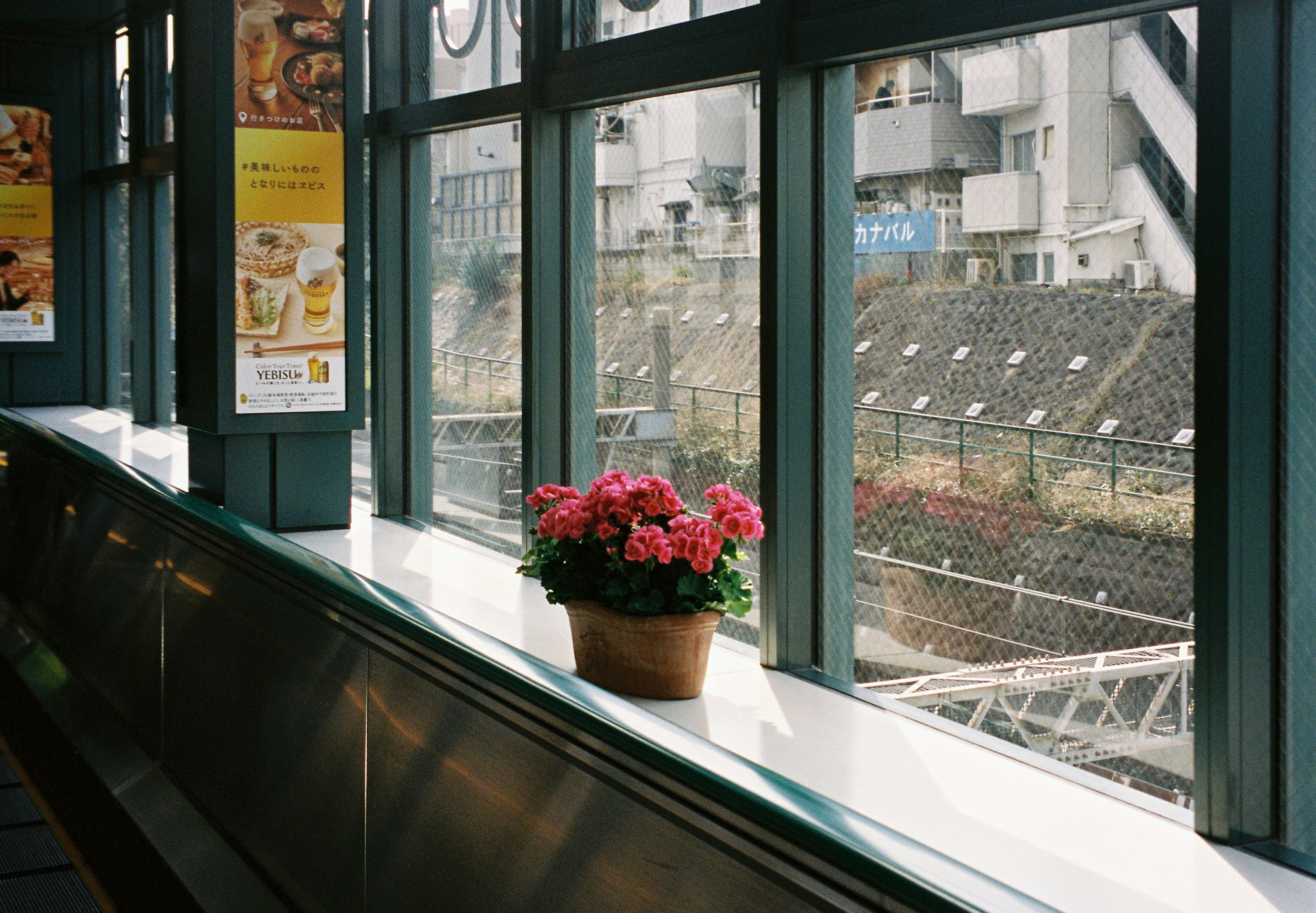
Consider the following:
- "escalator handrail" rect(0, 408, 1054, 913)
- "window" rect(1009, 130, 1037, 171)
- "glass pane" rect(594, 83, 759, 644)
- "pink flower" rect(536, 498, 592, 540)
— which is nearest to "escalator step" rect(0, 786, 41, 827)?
"escalator handrail" rect(0, 408, 1054, 913)

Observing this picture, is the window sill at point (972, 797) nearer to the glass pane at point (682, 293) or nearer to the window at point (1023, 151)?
the glass pane at point (682, 293)

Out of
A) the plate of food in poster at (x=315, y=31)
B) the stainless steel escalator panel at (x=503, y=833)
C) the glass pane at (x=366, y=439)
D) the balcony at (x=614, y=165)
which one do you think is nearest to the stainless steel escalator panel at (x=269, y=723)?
the stainless steel escalator panel at (x=503, y=833)

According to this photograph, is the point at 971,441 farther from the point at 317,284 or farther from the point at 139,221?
the point at 139,221

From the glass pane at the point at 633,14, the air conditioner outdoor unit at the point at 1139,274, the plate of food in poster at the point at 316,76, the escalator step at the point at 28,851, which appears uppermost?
the plate of food in poster at the point at 316,76

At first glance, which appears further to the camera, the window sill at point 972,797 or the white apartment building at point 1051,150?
the white apartment building at point 1051,150

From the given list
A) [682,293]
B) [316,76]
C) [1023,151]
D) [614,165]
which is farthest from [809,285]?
[316,76]

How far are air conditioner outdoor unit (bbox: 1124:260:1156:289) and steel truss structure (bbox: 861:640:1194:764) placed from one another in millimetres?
799

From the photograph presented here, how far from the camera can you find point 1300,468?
272cm

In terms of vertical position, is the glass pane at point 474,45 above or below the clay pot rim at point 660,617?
above

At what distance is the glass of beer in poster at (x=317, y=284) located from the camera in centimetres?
614

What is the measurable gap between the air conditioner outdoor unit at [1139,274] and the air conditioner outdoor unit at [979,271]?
1.35ft

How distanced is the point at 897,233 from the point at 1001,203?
384 mm

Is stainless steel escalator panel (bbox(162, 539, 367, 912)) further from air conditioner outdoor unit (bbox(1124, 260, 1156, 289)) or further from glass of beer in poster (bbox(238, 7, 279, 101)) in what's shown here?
→ glass of beer in poster (bbox(238, 7, 279, 101))

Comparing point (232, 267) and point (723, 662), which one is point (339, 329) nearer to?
point (232, 267)
